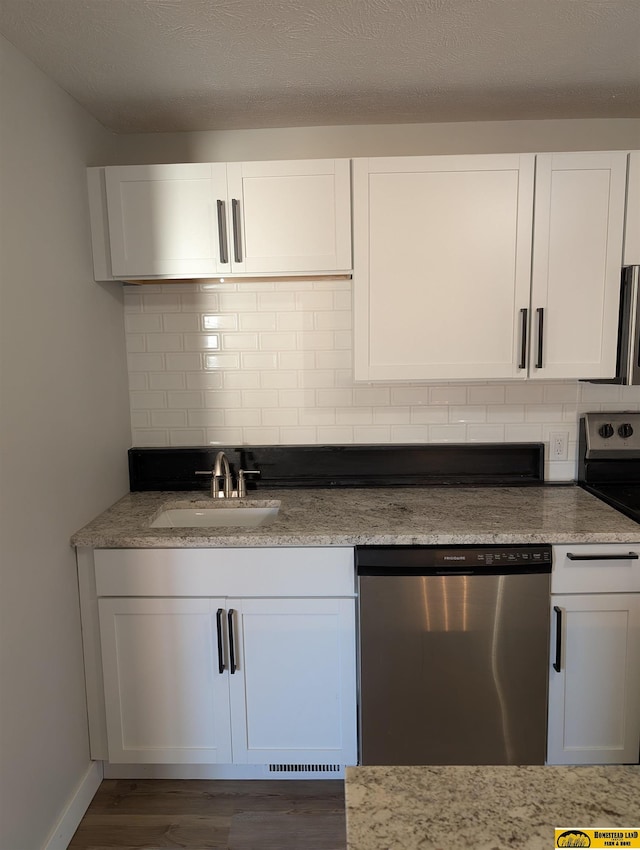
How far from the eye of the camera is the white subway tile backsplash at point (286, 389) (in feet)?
7.78

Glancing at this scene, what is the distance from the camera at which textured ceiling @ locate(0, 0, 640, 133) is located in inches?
57.7

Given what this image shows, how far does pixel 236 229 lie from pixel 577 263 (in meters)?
1.24

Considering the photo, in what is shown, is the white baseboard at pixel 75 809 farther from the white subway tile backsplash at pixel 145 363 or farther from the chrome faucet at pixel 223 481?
the white subway tile backsplash at pixel 145 363

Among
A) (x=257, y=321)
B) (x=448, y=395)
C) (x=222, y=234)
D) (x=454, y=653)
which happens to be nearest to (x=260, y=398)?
(x=257, y=321)

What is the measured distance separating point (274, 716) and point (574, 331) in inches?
68.6

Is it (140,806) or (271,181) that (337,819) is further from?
(271,181)

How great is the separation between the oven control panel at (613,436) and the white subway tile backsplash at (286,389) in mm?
76

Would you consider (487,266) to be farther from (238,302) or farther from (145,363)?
(145,363)

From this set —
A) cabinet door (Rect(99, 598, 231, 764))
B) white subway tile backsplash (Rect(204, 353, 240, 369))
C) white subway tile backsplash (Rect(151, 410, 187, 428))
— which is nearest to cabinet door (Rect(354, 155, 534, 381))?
white subway tile backsplash (Rect(204, 353, 240, 369))

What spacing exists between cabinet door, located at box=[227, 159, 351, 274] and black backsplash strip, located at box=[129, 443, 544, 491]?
796 millimetres

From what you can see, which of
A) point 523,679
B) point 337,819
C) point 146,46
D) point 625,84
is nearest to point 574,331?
point 625,84

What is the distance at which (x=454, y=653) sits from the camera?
1.85m

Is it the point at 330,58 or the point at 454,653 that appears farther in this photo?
the point at 454,653

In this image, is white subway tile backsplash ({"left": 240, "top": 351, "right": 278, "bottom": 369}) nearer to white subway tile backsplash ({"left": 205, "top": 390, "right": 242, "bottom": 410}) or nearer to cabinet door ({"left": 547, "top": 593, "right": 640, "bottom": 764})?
white subway tile backsplash ({"left": 205, "top": 390, "right": 242, "bottom": 410})
